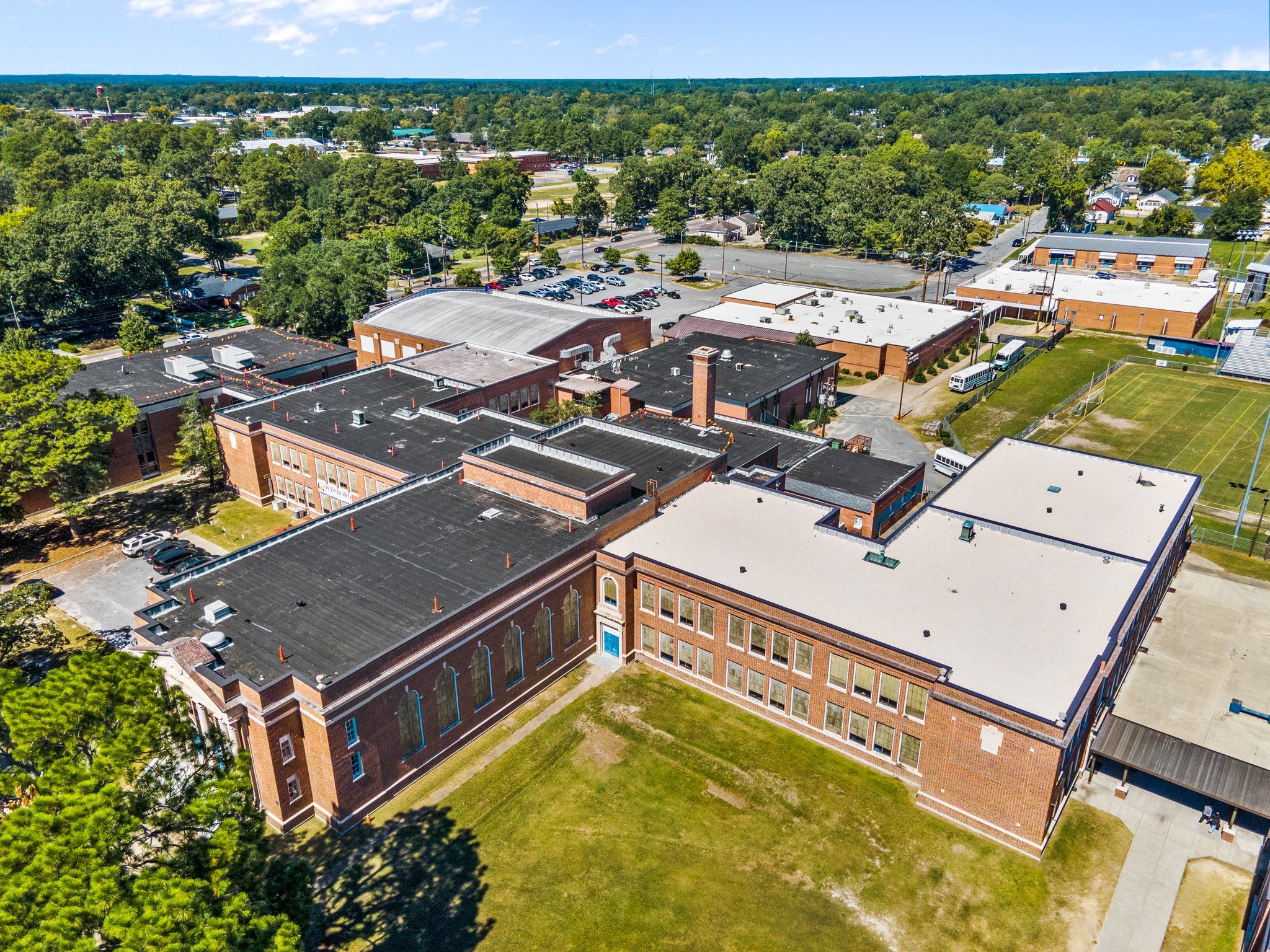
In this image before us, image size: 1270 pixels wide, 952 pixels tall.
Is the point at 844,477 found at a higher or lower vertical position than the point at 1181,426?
higher

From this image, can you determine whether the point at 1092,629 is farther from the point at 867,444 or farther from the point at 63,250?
the point at 63,250

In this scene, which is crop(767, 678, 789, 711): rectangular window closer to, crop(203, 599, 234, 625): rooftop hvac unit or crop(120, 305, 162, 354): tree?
crop(203, 599, 234, 625): rooftop hvac unit

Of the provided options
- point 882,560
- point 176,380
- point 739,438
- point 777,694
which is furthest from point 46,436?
point 882,560

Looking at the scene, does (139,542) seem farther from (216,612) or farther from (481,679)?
(481,679)

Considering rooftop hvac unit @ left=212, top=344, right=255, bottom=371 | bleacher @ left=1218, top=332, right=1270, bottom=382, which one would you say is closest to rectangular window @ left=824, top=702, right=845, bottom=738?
rooftop hvac unit @ left=212, top=344, right=255, bottom=371

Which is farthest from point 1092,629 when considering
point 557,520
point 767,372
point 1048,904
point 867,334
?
point 867,334

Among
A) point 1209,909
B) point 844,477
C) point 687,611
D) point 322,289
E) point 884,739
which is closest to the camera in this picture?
point 1209,909
